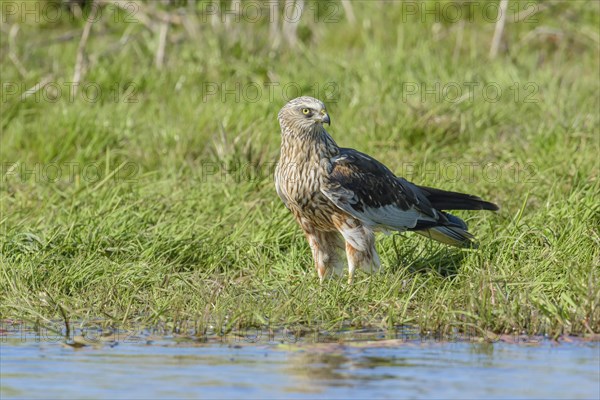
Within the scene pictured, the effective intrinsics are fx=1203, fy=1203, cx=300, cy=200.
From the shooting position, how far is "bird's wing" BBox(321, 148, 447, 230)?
6.60 metres

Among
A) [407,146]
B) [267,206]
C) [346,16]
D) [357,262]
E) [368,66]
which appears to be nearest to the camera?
[357,262]

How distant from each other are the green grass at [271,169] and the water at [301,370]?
36 centimetres

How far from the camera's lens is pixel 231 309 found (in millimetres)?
5863

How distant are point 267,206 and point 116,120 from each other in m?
2.22

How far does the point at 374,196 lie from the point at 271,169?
198cm

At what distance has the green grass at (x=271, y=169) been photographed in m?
6.05

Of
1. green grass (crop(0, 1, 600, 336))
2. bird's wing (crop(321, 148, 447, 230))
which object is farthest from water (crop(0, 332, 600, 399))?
bird's wing (crop(321, 148, 447, 230))

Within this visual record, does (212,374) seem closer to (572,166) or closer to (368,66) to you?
(572,166)

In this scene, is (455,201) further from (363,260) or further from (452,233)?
(363,260)

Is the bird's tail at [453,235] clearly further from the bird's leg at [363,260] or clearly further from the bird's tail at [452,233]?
the bird's leg at [363,260]

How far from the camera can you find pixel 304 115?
6.88m

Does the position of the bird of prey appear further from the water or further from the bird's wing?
the water

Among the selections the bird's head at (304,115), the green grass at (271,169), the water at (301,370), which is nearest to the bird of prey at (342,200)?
the bird's head at (304,115)

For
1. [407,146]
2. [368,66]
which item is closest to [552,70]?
[368,66]
